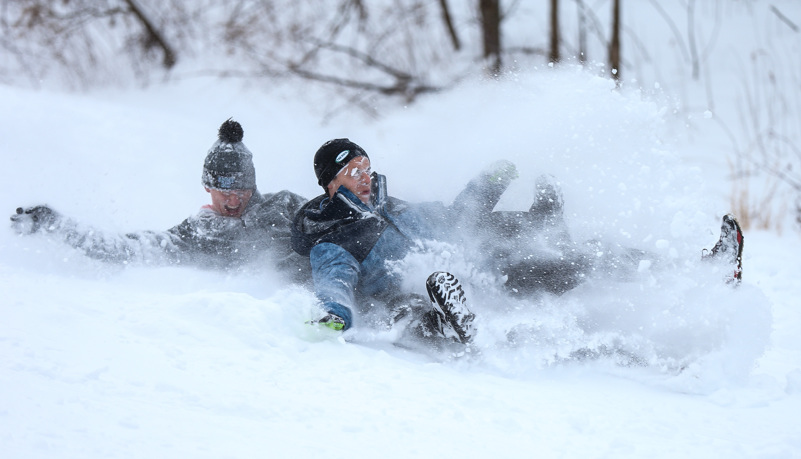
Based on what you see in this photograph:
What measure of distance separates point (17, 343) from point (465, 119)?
88.5 inches

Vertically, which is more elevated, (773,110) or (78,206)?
(773,110)

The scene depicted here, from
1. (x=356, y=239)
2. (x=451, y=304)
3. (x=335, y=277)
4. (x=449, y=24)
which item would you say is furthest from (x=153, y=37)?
(x=451, y=304)

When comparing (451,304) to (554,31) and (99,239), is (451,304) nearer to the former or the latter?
(99,239)

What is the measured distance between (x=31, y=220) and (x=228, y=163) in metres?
0.77

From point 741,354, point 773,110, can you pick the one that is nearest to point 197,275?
point 741,354

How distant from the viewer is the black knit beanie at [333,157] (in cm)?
270

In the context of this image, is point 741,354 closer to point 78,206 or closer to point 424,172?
point 424,172

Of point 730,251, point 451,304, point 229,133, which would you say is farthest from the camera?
point 229,133

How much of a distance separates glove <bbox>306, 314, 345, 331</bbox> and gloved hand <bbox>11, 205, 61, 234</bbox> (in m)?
1.17

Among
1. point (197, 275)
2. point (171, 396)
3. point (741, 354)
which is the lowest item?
point (171, 396)

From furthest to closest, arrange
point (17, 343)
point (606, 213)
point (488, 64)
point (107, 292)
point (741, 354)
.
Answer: point (488, 64) < point (606, 213) < point (107, 292) < point (741, 354) < point (17, 343)

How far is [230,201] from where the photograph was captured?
2945mm

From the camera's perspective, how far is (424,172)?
3182 millimetres

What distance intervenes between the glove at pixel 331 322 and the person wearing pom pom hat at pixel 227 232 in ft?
1.88
